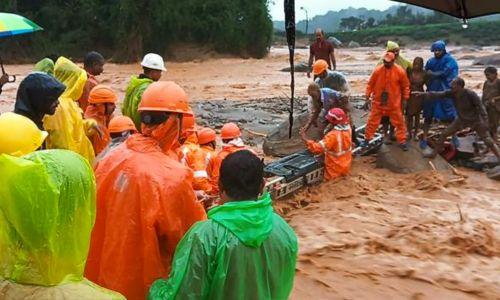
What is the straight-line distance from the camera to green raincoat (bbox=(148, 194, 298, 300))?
228cm

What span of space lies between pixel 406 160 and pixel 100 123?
497 cm

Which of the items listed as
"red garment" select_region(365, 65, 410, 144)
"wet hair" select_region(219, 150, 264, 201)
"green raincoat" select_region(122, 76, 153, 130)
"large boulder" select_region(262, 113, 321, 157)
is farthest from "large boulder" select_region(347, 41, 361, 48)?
"wet hair" select_region(219, 150, 264, 201)

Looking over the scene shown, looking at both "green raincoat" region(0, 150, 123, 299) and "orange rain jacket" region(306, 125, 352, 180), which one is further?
"orange rain jacket" region(306, 125, 352, 180)

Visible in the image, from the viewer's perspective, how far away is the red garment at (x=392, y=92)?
9.26m

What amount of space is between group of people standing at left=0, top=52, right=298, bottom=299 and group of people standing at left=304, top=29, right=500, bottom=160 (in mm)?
6764

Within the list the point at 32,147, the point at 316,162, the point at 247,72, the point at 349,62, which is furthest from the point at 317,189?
the point at 349,62

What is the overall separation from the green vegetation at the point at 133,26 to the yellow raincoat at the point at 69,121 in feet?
86.2

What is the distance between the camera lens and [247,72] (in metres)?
27.7

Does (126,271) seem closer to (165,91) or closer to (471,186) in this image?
(165,91)

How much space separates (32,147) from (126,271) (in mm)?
680

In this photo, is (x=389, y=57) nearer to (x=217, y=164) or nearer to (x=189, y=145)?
(x=217, y=164)

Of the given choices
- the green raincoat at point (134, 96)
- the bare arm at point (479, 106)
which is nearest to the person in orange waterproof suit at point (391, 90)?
the bare arm at point (479, 106)

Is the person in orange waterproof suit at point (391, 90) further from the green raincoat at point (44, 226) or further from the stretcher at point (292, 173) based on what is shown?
the green raincoat at point (44, 226)

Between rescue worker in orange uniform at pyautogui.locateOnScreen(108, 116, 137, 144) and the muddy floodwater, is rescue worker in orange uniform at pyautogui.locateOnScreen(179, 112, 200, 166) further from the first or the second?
the muddy floodwater
